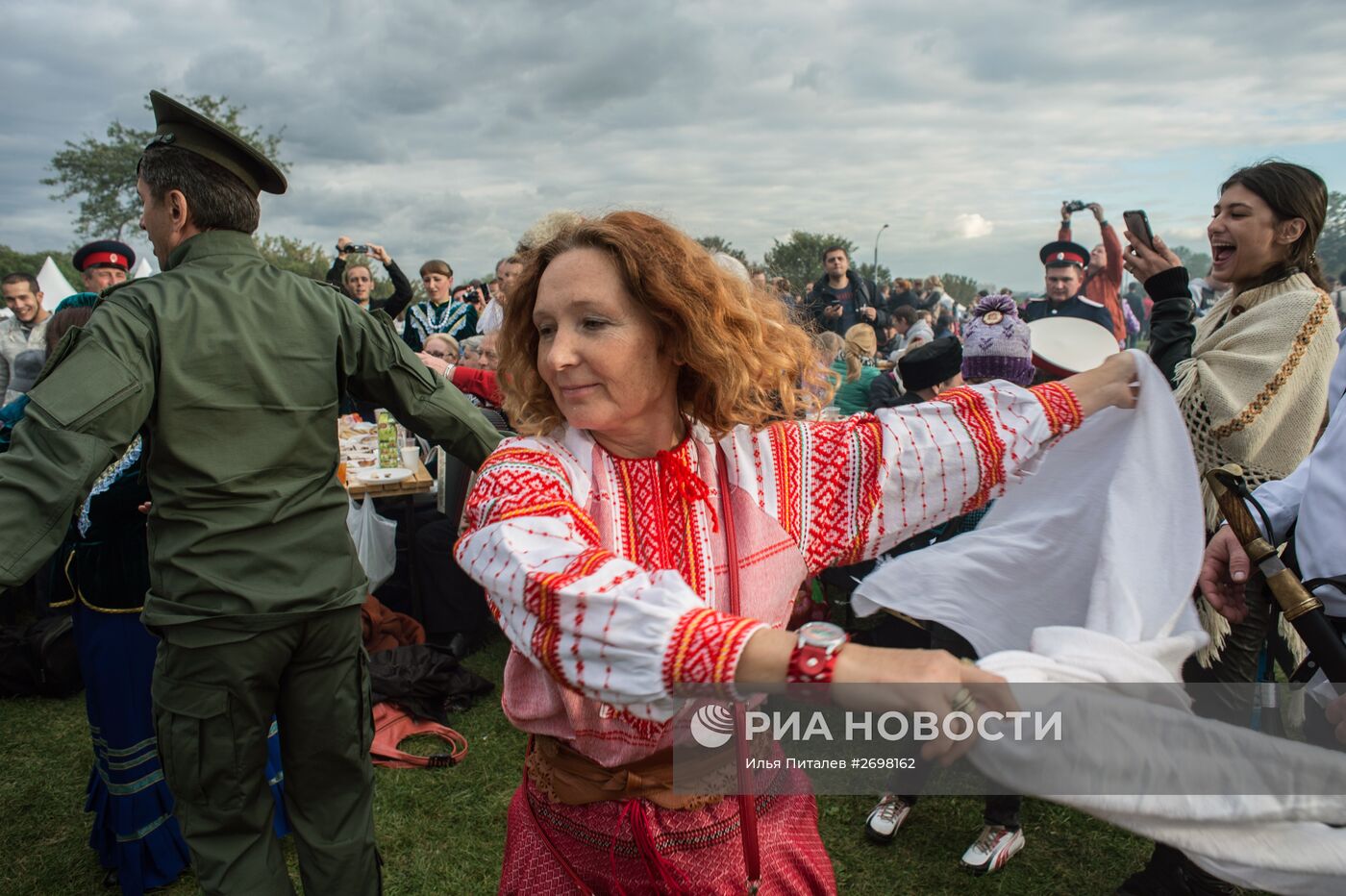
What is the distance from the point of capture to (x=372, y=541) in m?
5.05

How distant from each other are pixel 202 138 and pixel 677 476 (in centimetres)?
185

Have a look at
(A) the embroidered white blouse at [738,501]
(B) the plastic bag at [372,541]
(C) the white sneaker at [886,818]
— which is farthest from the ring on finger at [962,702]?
(B) the plastic bag at [372,541]

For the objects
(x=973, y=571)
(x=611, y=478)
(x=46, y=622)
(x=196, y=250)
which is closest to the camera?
(x=611, y=478)

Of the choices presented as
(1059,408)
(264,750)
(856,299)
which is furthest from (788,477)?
(856,299)

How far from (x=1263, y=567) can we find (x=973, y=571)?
53cm

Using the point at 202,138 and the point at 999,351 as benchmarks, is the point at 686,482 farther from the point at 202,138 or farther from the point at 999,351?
the point at 999,351

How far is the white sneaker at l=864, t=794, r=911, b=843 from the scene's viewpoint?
3.38m

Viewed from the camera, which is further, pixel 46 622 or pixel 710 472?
pixel 46 622

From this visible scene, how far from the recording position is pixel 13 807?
373cm

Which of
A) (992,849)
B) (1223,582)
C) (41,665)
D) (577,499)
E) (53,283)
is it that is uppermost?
(53,283)

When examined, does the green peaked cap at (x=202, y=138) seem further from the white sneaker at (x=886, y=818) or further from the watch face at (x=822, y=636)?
the white sneaker at (x=886, y=818)

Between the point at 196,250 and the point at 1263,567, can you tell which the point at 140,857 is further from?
the point at 1263,567

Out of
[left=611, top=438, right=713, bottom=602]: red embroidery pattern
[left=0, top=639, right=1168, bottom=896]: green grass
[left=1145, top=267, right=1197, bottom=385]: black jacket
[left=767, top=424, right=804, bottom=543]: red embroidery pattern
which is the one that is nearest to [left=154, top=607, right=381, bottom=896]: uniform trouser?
[left=0, top=639, right=1168, bottom=896]: green grass

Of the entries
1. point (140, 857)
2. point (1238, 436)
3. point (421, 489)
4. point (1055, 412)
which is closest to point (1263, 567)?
point (1055, 412)
